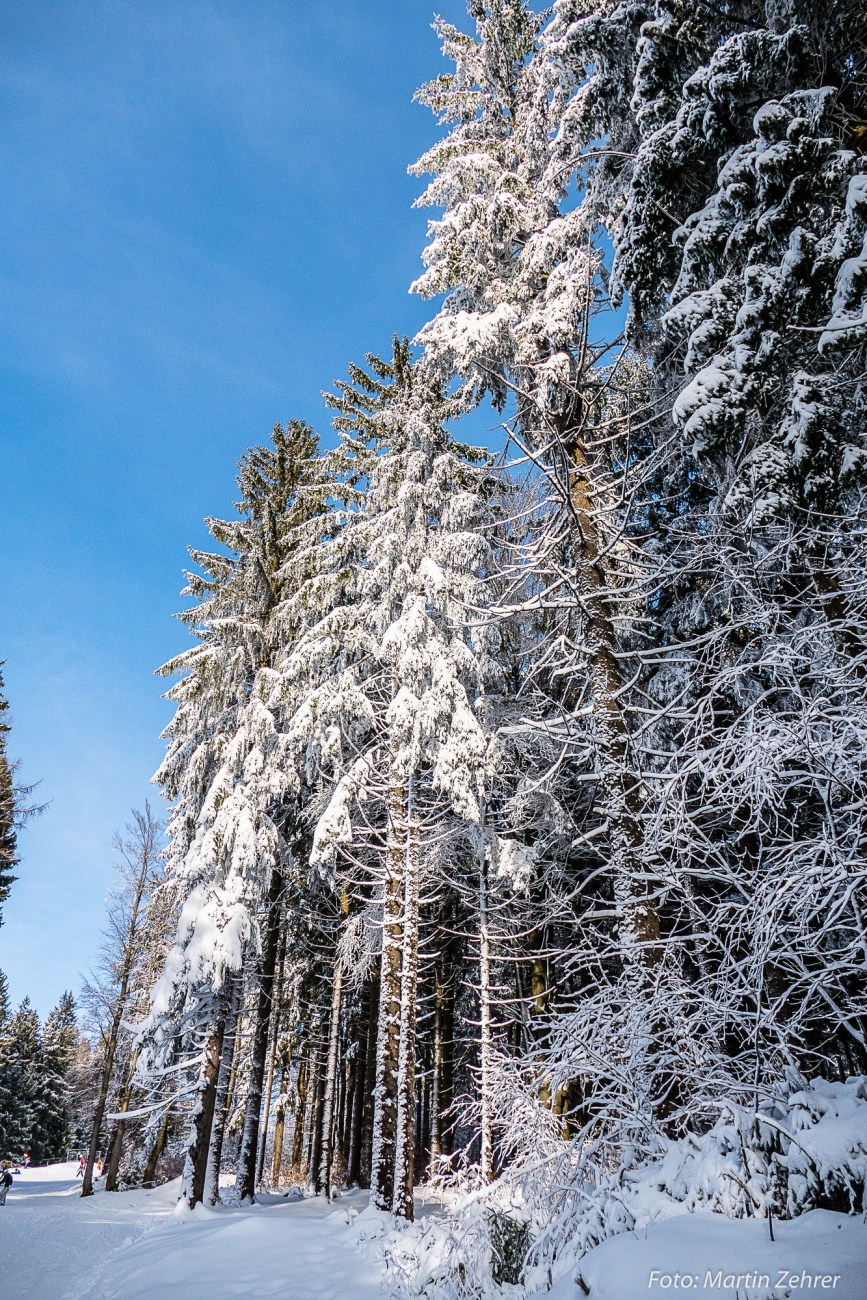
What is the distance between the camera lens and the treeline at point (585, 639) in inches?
185

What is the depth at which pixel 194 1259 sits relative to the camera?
802cm

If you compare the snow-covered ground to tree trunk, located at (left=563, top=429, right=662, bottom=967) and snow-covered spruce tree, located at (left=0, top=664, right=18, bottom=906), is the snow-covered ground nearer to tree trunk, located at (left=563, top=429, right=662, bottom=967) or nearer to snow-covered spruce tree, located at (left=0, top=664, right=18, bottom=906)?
tree trunk, located at (left=563, top=429, right=662, bottom=967)

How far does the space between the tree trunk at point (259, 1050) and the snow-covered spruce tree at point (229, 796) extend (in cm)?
4

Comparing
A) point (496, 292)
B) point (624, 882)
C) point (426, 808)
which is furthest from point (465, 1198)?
point (496, 292)

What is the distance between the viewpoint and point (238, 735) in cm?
1412

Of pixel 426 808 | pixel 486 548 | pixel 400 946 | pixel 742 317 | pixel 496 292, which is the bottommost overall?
pixel 400 946

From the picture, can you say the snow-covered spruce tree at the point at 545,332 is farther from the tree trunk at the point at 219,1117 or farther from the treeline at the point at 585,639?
the tree trunk at the point at 219,1117

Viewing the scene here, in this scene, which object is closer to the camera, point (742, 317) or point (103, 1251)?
point (742, 317)

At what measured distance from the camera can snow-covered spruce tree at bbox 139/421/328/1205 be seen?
12.8 m

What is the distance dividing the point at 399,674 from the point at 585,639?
410cm

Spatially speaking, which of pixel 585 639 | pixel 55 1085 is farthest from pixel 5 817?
pixel 55 1085

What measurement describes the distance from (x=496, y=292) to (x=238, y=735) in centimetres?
991

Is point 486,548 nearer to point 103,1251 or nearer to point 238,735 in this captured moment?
point 238,735

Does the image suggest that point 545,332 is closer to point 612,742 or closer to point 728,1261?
point 612,742
